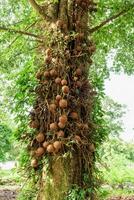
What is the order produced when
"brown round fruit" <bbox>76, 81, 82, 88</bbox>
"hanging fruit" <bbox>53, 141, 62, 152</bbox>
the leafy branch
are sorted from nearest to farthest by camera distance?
"hanging fruit" <bbox>53, 141, 62, 152</bbox> < "brown round fruit" <bbox>76, 81, 82, 88</bbox> < the leafy branch

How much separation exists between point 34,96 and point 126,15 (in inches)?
Result: 94.3

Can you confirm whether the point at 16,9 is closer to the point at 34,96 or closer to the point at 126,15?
the point at 126,15

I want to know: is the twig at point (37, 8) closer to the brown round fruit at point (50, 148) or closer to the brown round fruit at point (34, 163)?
the brown round fruit at point (50, 148)

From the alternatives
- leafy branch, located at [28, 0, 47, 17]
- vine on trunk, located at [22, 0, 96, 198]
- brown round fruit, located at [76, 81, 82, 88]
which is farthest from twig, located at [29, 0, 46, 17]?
brown round fruit, located at [76, 81, 82, 88]

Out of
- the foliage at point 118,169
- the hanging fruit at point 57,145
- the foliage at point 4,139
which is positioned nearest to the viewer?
the hanging fruit at point 57,145

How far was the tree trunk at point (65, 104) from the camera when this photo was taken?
475 centimetres

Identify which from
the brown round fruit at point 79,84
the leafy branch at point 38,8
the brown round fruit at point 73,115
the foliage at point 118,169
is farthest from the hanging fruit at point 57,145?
the foliage at point 118,169

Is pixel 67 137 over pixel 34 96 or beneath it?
beneath

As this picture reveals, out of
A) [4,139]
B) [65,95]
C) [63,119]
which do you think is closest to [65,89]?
[65,95]

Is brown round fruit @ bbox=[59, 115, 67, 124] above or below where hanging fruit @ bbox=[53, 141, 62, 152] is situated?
above

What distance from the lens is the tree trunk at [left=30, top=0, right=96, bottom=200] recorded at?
4.75 meters

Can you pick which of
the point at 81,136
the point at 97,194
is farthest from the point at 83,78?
the point at 97,194

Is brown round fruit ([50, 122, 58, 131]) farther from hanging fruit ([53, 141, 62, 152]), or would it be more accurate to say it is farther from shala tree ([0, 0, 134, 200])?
hanging fruit ([53, 141, 62, 152])

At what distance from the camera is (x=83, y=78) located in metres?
5.10
